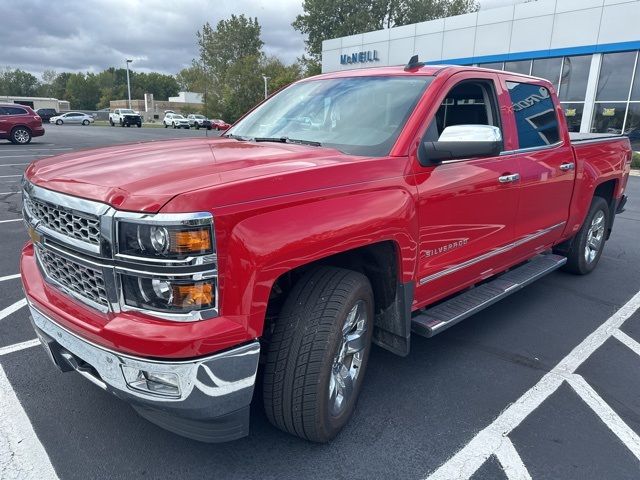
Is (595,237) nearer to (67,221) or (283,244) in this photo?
(283,244)

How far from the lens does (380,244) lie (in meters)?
2.75

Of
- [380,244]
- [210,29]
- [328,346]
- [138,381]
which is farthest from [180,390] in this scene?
[210,29]

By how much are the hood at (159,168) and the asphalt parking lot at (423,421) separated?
4.39ft

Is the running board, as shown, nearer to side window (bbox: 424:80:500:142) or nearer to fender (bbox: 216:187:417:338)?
fender (bbox: 216:187:417:338)

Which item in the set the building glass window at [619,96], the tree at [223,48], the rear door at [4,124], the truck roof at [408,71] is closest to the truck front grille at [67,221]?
the truck roof at [408,71]

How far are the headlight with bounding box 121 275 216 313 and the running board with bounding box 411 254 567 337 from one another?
60.2 inches

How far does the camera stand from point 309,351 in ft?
7.72

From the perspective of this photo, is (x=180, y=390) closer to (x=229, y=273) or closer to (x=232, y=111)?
(x=229, y=273)

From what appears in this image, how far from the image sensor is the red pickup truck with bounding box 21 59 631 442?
6.42 ft

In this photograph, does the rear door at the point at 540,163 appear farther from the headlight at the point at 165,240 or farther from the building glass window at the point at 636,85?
the building glass window at the point at 636,85

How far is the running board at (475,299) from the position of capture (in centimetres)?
306

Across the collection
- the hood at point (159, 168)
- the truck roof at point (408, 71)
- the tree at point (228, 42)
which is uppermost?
the tree at point (228, 42)

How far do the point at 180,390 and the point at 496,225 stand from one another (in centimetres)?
251

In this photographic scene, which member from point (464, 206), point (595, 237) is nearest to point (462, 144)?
point (464, 206)
